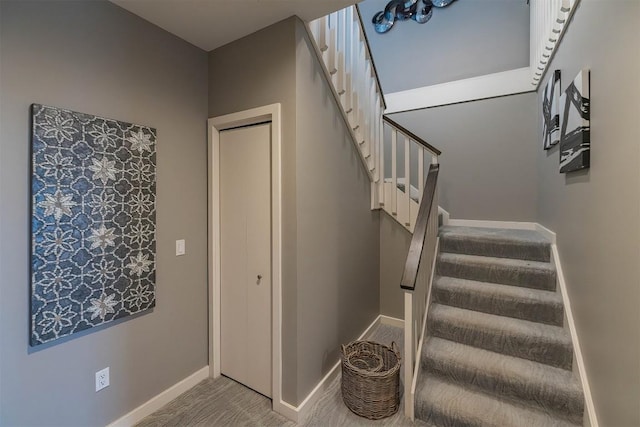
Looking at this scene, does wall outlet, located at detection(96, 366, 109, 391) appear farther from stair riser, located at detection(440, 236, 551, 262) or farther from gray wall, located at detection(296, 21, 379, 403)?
stair riser, located at detection(440, 236, 551, 262)

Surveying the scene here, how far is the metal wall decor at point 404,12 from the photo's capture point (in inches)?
148

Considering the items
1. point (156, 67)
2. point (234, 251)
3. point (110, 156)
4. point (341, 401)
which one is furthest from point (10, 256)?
point (341, 401)

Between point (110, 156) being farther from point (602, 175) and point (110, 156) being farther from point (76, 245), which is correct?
point (602, 175)

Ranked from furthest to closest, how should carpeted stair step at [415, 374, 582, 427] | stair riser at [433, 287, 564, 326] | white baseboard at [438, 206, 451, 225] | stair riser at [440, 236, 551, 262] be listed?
white baseboard at [438, 206, 451, 225] < stair riser at [440, 236, 551, 262] < stair riser at [433, 287, 564, 326] < carpeted stair step at [415, 374, 582, 427]

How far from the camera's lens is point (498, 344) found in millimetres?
1989

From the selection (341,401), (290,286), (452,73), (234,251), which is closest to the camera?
(290,286)

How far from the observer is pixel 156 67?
1.89 metres

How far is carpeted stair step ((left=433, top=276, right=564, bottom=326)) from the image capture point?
204cm

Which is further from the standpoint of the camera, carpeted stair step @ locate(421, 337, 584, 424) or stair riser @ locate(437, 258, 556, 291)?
stair riser @ locate(437, 258, 556, 291)

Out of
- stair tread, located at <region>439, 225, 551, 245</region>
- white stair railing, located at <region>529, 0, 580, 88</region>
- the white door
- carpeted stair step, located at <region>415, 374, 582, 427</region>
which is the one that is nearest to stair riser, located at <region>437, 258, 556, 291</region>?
stair tread, located at <region>439, 225, 551, 245</region>

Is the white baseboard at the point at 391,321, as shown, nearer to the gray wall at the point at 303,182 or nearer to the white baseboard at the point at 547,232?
the gray wall at the point at 303,182

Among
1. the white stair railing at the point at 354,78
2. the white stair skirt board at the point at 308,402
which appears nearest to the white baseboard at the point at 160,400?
the white stair skirt board at the point at 308,402

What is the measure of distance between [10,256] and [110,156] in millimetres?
663

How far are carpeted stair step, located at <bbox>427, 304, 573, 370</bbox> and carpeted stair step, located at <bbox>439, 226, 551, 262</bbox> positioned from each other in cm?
65
